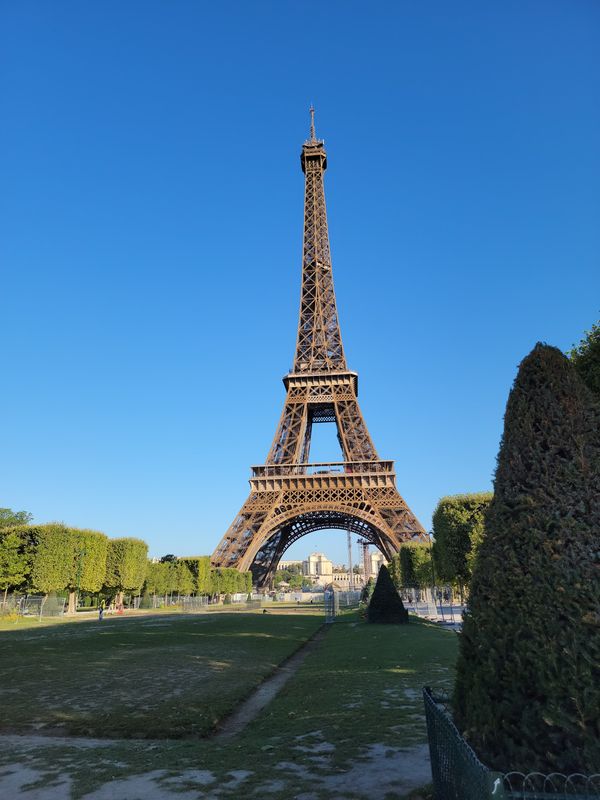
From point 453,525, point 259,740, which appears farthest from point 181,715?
point 453,525

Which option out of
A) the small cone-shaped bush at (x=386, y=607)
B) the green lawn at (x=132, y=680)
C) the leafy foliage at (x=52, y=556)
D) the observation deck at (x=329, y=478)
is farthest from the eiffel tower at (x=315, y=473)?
the green lawn at (x=132, y=680)

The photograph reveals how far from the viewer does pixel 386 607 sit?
26.6 meters

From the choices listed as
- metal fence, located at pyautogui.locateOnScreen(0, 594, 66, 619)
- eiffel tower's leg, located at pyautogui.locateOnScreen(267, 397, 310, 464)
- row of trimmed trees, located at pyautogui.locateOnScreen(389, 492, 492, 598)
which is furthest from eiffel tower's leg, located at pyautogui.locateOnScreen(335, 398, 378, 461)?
metal fence, located at pyautogui.locateOnScreen(0, 594, 66, 619)

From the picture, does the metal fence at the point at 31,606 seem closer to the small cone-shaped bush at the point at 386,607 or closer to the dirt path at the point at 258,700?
the small cone-shaped bush at the point at 386,607

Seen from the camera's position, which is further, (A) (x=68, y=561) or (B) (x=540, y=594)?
(A) (x=68, y=561)

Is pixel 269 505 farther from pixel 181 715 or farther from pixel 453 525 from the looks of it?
pixel 181 715

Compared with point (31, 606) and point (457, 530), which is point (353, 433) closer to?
point (457, 530)

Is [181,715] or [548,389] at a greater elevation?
[548,389]

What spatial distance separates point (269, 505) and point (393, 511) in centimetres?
1117

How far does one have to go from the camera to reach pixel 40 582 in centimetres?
3828

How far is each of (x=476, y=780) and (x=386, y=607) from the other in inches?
991

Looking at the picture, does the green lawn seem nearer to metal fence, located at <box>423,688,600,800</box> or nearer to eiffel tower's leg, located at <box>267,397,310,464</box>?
metal fence, located at <box>423,688,600,800</box>

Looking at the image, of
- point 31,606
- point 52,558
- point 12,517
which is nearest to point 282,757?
point 52,558

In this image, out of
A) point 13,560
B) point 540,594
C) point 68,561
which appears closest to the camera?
point 540,594
